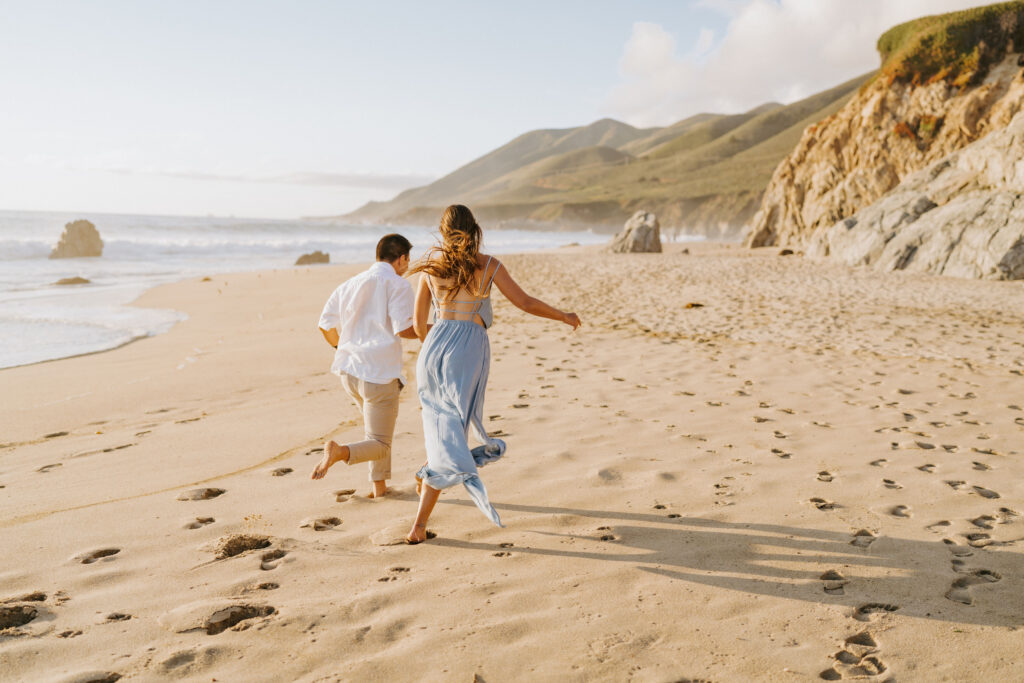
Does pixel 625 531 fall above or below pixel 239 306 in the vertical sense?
below

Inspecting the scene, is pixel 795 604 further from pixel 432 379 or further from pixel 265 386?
pixel 265 386

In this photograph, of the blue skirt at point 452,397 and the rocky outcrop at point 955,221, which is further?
the rocky outcrop at point 955,221

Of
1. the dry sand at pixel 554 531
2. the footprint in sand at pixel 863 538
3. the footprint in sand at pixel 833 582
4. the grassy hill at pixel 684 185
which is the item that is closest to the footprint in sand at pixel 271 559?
the dry sand at pixel 554 531

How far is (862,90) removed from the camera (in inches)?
1161

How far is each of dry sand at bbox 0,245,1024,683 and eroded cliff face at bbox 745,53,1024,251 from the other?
20.5 metres

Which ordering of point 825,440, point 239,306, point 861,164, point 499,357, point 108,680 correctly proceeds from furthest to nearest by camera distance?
point 861,164 < point 239,306 < point 499,357 < point 825,440 < point 108,680

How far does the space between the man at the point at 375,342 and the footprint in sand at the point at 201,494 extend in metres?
0.77

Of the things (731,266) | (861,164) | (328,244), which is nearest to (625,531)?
(731,266)

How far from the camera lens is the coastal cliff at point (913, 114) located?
76.4ft

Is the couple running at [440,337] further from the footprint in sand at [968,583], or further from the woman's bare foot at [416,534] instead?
the footprint in sand at [968,583]

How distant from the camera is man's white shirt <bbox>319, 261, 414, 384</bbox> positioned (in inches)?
152

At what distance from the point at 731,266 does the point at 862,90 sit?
1577 cm

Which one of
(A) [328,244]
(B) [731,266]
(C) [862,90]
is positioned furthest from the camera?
(A) [328,244]

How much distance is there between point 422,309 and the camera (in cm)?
372
